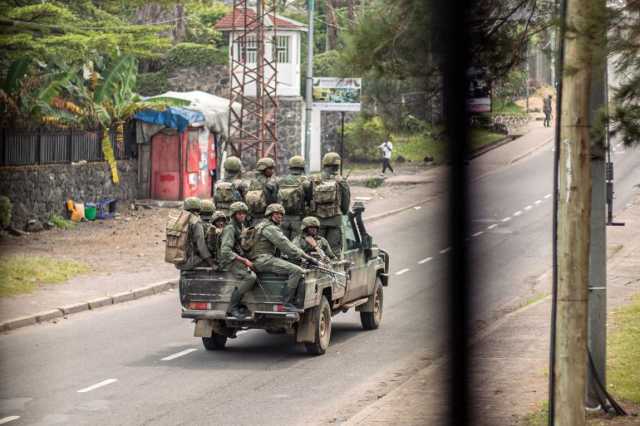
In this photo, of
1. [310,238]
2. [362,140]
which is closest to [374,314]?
[310,238]

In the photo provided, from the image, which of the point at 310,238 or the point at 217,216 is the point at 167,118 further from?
the point at 310,238

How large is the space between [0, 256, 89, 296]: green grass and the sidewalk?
352 inches

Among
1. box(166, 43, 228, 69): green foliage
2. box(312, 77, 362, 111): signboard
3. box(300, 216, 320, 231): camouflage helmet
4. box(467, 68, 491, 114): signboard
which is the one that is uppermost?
box(166, 43, 228, 69): green foliage

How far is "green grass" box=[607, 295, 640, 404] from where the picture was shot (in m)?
13.9

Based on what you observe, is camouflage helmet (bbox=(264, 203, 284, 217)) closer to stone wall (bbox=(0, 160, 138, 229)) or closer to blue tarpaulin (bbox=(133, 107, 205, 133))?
stone wall (bbox=(0, 160, 138, 229))

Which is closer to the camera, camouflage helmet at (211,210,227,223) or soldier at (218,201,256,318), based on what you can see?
soldier at (218,201,256,318)

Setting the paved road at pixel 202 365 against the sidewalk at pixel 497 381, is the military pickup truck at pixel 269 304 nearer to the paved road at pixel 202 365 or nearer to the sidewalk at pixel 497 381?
the paved road at pixel 202 365

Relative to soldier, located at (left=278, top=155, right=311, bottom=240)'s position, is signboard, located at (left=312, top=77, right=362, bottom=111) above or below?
above

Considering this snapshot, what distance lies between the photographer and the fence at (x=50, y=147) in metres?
32.2

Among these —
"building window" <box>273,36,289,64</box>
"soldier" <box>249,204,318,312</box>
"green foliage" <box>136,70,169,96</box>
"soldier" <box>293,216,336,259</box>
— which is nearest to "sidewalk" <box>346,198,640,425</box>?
"soldier" <box>249,204,318,312</box>

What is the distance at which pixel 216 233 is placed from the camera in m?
17.2

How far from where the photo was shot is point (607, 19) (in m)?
10.4

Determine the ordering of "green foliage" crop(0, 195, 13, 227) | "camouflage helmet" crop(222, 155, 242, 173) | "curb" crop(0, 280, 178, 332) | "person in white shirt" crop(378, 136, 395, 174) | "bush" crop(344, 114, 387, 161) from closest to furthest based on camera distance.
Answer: "camouflage helmet" crop(222, 155, 242, 173) → "curb" crop(0, 280, 178, 332) → "green foliage" crop(0, 195, 13, 227) → "person in white shirt" crop(378, 136, 395, 174) → "bush" crop(344, 114, 387, 161)

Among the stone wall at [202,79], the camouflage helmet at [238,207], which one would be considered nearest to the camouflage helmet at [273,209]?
the camouflage helmet at [238,207]
